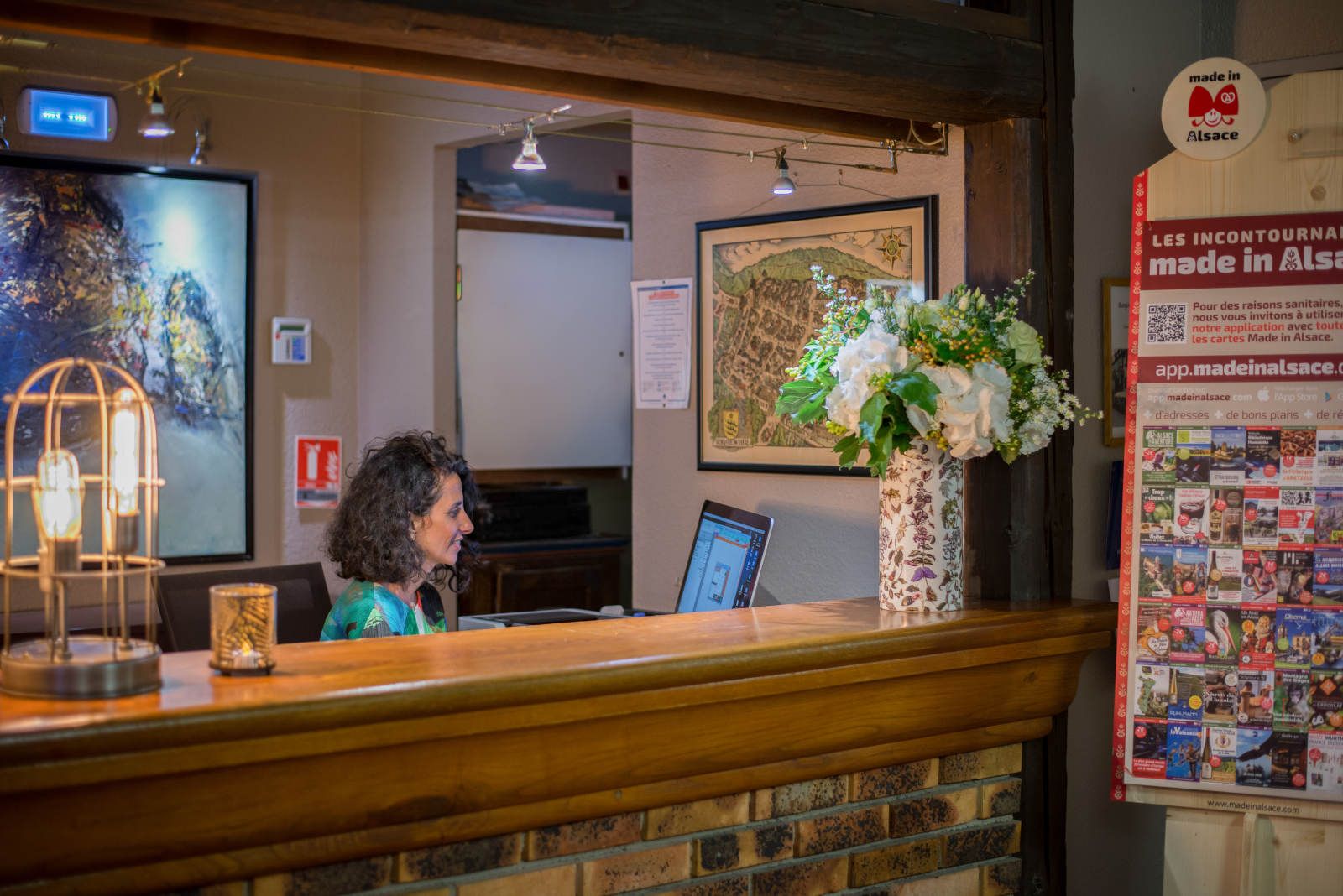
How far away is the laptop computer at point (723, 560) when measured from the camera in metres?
3.41

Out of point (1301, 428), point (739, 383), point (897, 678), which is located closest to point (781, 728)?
point (897, 678)

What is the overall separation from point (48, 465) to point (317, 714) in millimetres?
500

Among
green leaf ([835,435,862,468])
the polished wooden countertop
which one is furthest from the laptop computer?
green leaf ([835,435,862,468])

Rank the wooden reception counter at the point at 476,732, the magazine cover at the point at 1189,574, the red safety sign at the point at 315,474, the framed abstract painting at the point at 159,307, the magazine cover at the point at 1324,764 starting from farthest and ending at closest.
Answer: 1. the red safety sign at the point at 315,474
2. the framed abstract painting at the point at 159,307
3. the magazine cover at the point at 1189,574
4. the magazine cover at the point at 1324,764
5. the wooden reception counter at the point at 476,732

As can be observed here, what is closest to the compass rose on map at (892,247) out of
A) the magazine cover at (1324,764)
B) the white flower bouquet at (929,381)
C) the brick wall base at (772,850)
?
the white flower bouquet at (929,381)

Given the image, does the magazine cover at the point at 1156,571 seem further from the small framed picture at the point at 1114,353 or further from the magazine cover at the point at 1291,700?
the small framed picture at the point at 1114,353

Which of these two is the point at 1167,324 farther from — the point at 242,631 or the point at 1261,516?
the point at 242,631

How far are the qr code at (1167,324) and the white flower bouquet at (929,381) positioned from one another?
22cm

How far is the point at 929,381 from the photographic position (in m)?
2.70

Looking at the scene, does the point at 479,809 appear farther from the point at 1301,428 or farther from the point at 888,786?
the point at 1301,428

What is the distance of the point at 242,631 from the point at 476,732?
0.38 m

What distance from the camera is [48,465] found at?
183 centimetres

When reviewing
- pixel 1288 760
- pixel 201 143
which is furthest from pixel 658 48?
pixel 201 143

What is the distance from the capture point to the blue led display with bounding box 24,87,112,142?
461 centimetres
